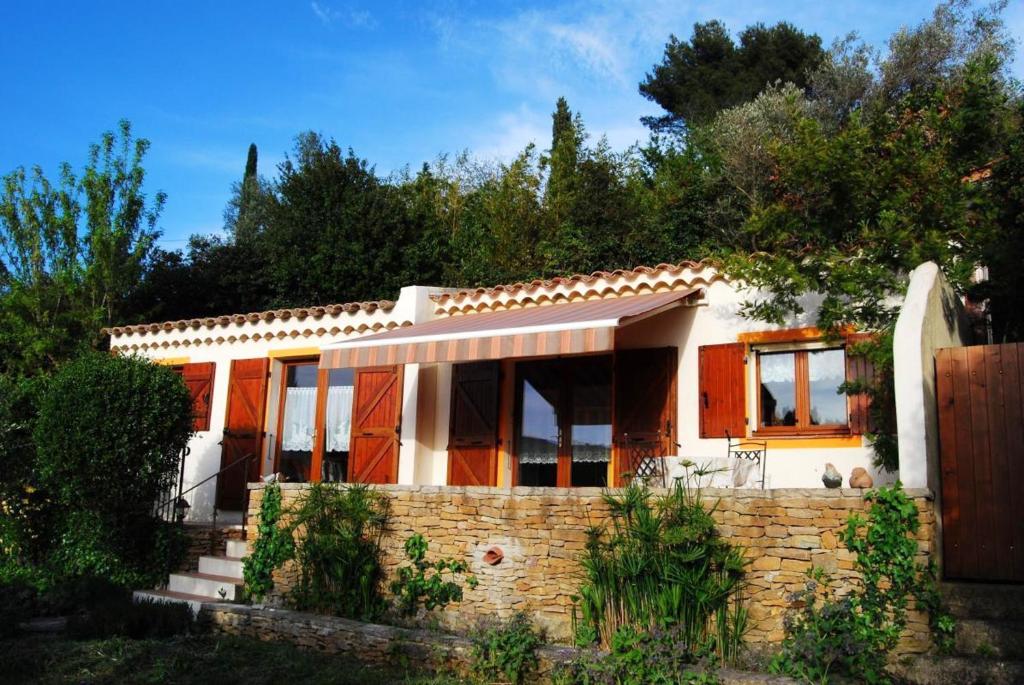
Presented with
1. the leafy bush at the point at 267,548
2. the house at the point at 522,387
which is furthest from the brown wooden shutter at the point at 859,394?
the leafy bush at the point at 267,548

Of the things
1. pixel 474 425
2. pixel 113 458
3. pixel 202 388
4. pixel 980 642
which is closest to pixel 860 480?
pixel 980 642

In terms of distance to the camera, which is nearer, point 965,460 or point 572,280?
point 965,460

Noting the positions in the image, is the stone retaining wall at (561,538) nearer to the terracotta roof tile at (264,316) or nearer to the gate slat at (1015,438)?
the gate slat at (1015,438)

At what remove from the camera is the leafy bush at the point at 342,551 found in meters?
10.9

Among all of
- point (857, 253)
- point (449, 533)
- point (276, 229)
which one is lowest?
point (449, 533)

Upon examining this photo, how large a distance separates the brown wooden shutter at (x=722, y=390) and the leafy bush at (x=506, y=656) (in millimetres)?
4542

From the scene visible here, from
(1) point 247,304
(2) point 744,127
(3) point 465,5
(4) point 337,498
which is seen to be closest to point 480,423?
(4) point 337,498

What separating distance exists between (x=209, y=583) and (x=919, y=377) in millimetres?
9490

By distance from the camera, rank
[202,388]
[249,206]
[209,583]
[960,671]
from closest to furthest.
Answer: [960,671], [209,583], [202,388], [249,206]

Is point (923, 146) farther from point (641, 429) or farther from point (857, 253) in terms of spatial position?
point (641, 429)

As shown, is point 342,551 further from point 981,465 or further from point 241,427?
point 981,465

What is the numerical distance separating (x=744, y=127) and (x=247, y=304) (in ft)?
51.9

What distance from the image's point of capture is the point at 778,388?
40.3 feet

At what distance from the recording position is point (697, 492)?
8.92 metres
